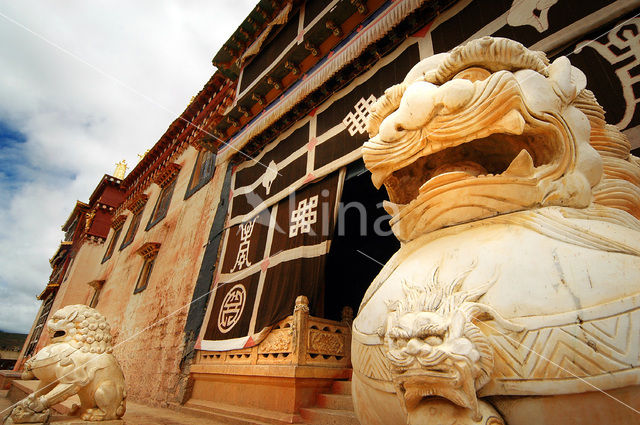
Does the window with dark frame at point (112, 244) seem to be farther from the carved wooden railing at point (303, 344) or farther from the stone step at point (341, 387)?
the stone step at point (341, 387)

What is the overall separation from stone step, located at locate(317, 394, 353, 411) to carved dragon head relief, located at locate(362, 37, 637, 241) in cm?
249

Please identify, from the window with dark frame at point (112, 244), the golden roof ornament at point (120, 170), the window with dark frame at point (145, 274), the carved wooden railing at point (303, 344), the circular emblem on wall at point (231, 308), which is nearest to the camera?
the carved wooden railing at point (303, 344)

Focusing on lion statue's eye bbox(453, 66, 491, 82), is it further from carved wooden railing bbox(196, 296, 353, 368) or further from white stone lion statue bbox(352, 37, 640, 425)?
carved wooden railing bbox(196, 296, 353, 368)

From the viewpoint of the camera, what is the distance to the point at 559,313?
635 millimetres

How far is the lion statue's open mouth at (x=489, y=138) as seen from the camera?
90 centimetres

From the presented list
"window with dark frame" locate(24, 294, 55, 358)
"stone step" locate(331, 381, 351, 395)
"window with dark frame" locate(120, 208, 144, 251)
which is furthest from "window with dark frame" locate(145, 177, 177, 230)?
"window with dark frame" locate(24, 294, 55, 358)

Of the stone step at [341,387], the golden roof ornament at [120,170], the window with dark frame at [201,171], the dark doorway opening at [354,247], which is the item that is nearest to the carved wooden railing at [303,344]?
the stone step at [341,387]

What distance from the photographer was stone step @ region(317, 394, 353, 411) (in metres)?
2.91

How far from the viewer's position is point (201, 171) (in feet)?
28.6

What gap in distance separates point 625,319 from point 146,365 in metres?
7.58

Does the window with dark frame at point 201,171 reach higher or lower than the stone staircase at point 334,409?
higher

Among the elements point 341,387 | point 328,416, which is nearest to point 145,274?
point 341,387

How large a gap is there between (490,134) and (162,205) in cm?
1086

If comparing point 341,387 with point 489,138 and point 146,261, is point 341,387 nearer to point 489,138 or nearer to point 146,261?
point 489,138
